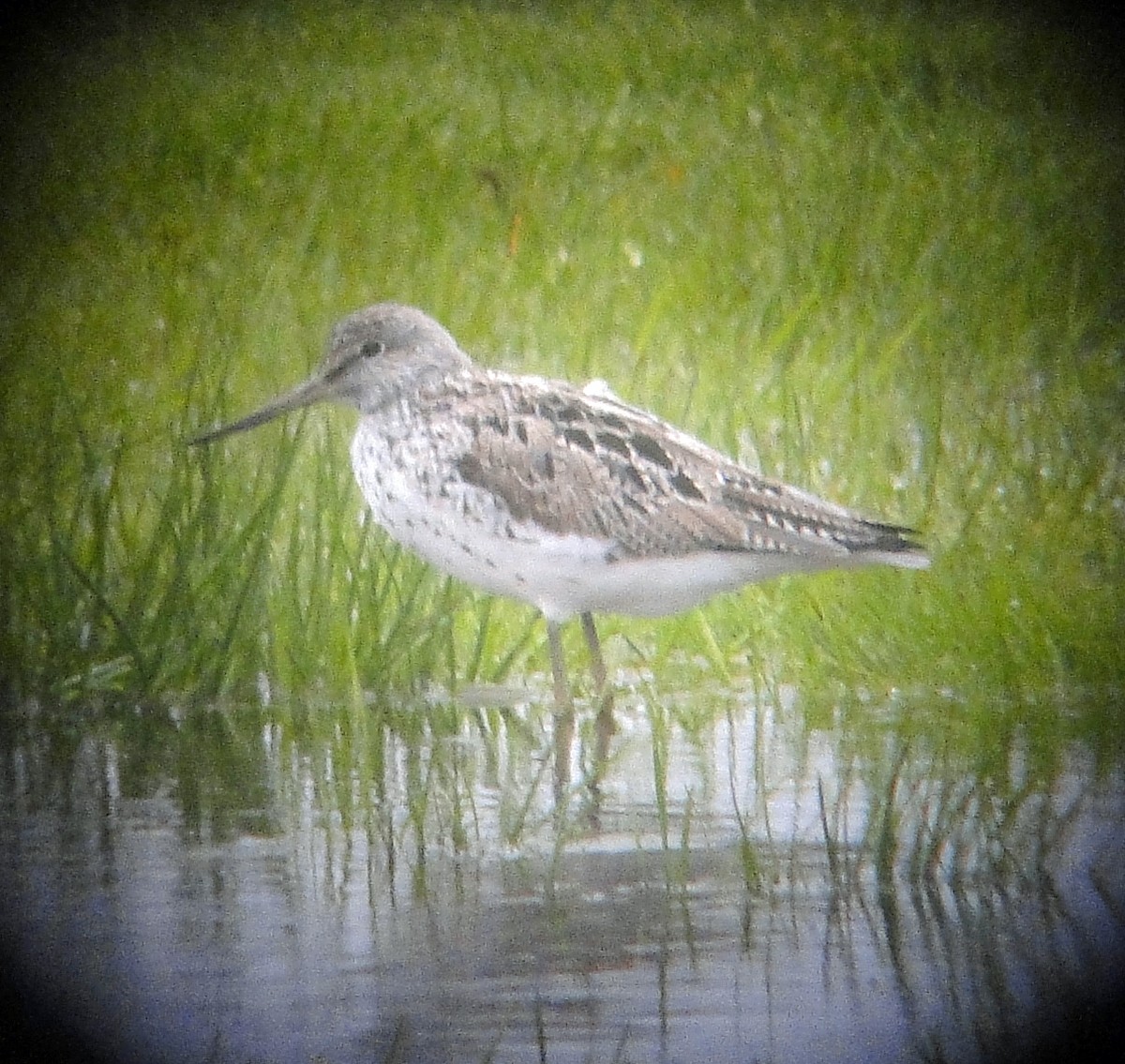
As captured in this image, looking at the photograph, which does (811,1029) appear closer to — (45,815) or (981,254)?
(45,815)

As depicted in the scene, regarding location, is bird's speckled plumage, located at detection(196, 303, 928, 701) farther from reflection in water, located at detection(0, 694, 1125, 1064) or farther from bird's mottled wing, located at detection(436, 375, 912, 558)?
reflection in water, located at detection(0, 694, 1125, 1064)

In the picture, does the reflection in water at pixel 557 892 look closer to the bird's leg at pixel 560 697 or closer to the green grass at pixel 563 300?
the bird's leg at pixel 560 697

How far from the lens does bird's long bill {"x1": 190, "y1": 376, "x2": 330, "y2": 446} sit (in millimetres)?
4762

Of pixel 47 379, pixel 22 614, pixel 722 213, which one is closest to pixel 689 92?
pixel 722 213

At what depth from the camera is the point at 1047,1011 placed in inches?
132

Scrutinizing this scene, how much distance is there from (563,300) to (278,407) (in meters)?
1.19

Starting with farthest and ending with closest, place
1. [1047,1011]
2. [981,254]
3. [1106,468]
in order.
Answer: [981,254] < [1106,468] < [1047,1011]

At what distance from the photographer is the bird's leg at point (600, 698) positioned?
4363 millimetres

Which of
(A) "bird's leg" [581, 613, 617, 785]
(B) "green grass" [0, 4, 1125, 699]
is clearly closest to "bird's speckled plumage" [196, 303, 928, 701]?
(A) "bird's leg" [581, 613, 617, 785]

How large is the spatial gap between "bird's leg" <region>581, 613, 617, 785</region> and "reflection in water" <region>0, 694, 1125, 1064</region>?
0.13ft

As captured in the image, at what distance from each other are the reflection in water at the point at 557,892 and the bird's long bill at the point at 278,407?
82 cm

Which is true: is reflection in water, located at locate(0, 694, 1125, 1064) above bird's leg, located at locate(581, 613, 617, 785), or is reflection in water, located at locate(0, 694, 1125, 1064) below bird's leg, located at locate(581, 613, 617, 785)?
below

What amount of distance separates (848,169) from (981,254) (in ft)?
1.58

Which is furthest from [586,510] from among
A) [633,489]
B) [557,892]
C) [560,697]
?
[557,892]
